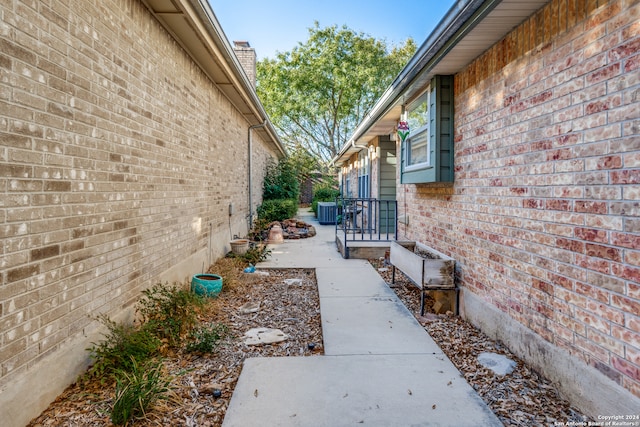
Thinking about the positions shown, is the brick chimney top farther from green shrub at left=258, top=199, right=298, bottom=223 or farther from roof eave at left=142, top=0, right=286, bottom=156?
roof eave at left=142, top=0, right=286, bottom=156

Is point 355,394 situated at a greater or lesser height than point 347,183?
lesser

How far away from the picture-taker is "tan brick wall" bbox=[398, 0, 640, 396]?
2074 millimetres

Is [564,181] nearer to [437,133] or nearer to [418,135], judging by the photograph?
[437,133]

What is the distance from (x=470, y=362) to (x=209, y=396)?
6.75 feet

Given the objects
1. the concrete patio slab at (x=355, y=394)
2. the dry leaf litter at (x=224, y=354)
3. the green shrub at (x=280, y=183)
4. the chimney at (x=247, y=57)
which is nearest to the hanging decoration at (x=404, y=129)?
the dry leaf litter at (x=224, y=354)

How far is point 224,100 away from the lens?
7.49 metres

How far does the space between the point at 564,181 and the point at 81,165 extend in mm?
3358

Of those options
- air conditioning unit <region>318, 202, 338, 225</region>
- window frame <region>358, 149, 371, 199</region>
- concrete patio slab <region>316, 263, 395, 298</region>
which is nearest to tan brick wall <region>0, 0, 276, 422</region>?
concrete patio slab <region>316, 263, 395, 298</region>

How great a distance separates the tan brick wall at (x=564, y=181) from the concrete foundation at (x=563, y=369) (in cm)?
7

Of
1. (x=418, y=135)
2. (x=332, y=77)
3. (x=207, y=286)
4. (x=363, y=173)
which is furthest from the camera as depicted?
(x=332, y=77)

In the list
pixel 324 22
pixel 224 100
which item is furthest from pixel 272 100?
pixel 224 100

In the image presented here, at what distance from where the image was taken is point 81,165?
8.64ft

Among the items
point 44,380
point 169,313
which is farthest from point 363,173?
point 44,380

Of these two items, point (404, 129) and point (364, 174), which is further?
point (364, 174)
